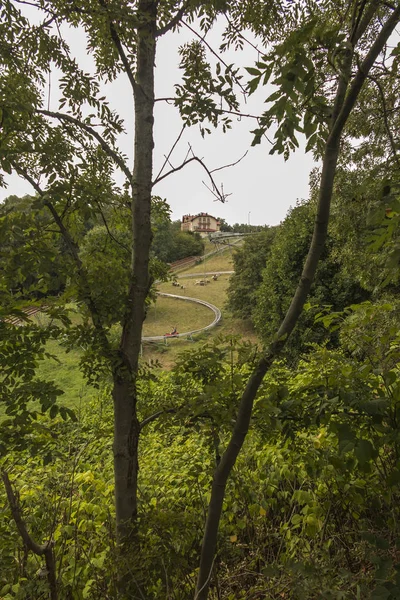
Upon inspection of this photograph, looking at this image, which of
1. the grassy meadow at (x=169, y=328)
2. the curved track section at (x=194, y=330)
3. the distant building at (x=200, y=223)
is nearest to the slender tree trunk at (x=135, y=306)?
the grassy meadow at (x=169, y=328)

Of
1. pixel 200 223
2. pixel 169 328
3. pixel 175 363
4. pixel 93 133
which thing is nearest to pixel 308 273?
pixel 175 363

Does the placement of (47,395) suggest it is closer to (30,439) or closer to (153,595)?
(30,439)

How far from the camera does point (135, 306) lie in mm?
2242

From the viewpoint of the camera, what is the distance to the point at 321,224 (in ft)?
4.54

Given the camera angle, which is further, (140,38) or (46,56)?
(46,56)

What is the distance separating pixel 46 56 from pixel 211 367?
2.30 meters

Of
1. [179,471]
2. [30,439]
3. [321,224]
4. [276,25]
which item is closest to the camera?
[321,224]

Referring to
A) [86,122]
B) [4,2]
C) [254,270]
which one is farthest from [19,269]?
[254,270]

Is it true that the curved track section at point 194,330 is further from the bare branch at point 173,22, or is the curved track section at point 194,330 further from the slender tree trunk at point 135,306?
the bare branch at point 173,22

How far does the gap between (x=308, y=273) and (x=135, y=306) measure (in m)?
1.18

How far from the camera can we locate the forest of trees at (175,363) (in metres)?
1.49

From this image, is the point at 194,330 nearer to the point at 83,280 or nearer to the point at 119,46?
the point at 83,280

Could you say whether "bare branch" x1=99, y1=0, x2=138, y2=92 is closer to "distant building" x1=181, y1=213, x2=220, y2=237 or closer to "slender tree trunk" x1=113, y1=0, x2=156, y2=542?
"slender tree trunk" x1=113, y1=0, x2=156, y2=542

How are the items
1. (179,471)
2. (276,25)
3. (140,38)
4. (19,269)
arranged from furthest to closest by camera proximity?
(179,471), (276,25), (140,38), (19,269)
